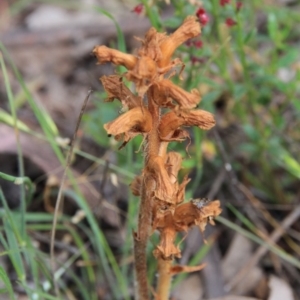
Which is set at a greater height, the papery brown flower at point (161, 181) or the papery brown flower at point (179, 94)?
the papery brown flower at point (179, 94)

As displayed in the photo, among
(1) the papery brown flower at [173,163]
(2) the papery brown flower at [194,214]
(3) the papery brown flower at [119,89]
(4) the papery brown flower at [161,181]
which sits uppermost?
(3) the papery brown flower at [119,89]

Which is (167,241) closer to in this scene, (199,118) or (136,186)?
(136,186)

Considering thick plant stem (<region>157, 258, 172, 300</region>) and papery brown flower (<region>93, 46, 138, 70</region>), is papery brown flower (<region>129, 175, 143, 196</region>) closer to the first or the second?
thick plant stem (<region>157, 258, 172, 300</region>)

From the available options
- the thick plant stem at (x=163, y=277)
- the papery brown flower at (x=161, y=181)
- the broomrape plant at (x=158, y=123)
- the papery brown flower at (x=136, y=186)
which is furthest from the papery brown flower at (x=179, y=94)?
the thick plant stem at (x=163, y=277)

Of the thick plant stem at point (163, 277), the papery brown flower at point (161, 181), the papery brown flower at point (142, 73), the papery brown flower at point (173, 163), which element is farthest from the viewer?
the thick plant stem at point (163, 277)

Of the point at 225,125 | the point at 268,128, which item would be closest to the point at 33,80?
the point at 225,125

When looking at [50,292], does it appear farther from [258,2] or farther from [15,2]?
[15,2]

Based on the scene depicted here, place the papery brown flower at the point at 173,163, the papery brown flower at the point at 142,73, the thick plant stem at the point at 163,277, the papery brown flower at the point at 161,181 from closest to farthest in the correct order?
the papery brown flower at the point at 142,73 < the papery brown flower at the point at 161,181 < the papery brown flower at the point at 173,163 < the thick plant stem at the point at 163,277

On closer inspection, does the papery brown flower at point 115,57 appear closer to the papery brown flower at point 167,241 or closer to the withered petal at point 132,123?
the withered petal at point 132,123
